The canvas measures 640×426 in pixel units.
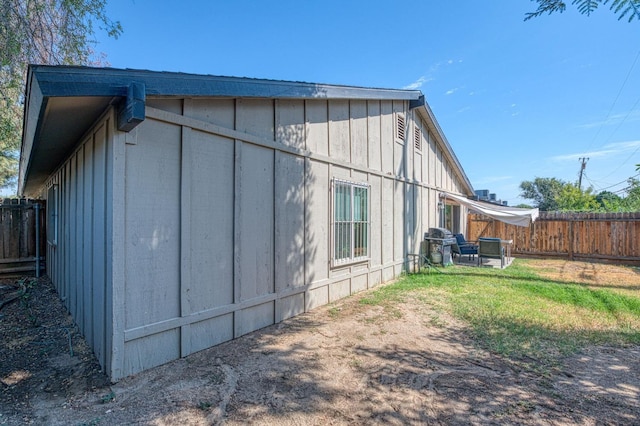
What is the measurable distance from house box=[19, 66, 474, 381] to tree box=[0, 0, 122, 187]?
2368mm

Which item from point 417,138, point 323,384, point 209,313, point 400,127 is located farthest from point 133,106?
point 417,138

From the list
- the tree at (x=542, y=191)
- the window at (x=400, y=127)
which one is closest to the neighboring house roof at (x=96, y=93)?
the window at (x=400, y=127)

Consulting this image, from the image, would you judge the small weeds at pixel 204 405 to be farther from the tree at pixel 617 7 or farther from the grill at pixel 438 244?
the grill at pixel 438 244

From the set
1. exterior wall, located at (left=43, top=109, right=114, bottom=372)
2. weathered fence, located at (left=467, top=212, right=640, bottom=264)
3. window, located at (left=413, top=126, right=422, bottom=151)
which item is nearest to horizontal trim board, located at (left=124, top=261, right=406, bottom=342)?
exterior wall, located at (left=43, top=109, right=114, bottom=372)

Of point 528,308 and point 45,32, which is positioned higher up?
point 45,32

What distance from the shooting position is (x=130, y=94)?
2754 mm

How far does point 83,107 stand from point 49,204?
6.74 m

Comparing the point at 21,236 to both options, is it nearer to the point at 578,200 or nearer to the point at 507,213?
the point at 507,213

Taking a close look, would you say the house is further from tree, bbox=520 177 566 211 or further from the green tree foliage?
tree, bbox=520 177 566 211

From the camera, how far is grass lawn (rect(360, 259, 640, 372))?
4051mm

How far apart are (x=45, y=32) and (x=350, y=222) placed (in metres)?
7.49

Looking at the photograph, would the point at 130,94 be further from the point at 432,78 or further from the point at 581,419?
the point at 432,78

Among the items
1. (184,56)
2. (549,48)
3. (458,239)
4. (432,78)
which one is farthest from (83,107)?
(458,239)

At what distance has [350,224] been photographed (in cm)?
640
